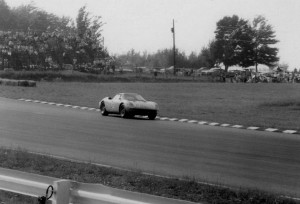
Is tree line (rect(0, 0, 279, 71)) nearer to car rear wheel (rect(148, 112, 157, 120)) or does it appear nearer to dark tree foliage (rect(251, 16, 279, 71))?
dark tree foliage (rect(251, 16, 279, 71))

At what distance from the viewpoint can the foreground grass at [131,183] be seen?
7281mm

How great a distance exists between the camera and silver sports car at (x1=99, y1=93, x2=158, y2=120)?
870 inches

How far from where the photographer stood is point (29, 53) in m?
56.5

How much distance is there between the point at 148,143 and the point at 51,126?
480cm

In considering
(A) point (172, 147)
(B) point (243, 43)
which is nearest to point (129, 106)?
(A) point (172, 147)

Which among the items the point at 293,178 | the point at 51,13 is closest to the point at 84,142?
the point at 293,178

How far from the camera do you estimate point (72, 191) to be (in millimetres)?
4871

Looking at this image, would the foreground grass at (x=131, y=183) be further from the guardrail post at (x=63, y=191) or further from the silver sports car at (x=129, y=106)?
the silver sports car at (x=129, y=106)

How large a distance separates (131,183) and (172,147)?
5215 millimetres

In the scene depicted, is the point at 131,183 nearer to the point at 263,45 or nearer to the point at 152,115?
the point at 152,115

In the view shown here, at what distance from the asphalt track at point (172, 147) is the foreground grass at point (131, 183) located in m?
1.01

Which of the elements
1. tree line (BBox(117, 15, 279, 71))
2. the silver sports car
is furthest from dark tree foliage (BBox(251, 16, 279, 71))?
the silver sports car

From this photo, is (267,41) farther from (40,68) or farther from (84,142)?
(84,142)

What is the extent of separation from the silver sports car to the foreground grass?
1188 centimetres
